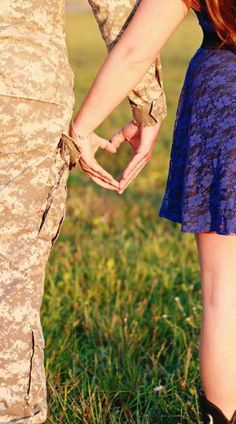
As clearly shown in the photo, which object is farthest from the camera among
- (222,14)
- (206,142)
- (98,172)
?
(98,172)

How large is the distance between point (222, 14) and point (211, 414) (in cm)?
A: 111

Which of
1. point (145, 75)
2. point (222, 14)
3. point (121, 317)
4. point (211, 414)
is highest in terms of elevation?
point (222, 14)

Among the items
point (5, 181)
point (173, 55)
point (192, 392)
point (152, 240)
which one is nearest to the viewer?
point (5, 181)

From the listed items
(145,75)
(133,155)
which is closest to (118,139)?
(133,155)

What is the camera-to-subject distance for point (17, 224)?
288cm

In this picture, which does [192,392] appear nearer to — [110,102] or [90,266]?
[110,102]

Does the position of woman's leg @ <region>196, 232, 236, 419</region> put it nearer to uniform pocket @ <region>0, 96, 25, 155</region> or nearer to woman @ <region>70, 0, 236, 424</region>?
woman @ <region>70, 0, 236, 424</region>

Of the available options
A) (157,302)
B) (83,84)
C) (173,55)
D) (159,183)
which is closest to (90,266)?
(157,302)

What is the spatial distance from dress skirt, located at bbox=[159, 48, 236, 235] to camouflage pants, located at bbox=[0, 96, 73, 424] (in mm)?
340

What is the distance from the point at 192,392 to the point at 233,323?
83cm

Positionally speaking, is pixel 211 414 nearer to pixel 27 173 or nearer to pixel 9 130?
pixel 27 173

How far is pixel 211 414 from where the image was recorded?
3.14m

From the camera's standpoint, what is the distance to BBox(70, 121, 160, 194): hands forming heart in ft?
10.4

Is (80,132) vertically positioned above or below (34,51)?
below
